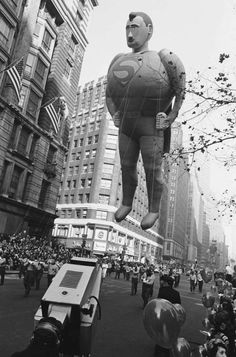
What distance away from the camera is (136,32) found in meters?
6.51

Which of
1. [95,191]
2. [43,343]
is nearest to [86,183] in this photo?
[95,191]

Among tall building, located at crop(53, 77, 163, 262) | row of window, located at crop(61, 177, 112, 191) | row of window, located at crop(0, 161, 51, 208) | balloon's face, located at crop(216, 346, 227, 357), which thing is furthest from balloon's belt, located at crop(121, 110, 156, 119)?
row of window, located at crop(61, 177, 112, 191)

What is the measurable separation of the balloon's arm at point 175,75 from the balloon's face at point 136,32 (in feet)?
1.67

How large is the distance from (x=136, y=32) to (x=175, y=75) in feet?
3.95

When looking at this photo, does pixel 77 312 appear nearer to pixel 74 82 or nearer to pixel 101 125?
pixel 74 82

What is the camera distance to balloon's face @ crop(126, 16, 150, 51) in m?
6.51

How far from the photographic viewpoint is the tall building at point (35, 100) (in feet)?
94.4

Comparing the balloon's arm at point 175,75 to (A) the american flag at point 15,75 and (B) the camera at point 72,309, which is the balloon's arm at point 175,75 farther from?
(A) the american flag at point 15,75

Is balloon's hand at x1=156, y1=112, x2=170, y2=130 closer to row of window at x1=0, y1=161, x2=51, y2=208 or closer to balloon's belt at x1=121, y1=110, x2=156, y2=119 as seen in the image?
balloon's belt at x1=121, y1=110, x2=156, y2=119

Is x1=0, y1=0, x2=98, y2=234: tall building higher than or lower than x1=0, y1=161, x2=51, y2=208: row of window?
higher

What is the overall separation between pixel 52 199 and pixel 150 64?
31.4m

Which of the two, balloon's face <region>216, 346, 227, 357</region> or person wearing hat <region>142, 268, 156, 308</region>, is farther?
person wearing hat <region>142, 268, 156, 308</region>

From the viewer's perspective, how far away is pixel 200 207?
6786 inches

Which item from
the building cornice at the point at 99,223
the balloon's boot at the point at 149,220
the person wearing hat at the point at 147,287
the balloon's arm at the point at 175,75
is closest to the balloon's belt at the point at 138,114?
the balloon's arm at the point at 175,75
